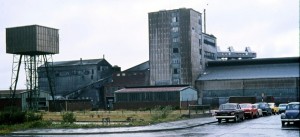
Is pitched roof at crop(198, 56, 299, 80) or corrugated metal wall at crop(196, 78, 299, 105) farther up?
pitched roof at crop(198, 56, 299, 80)

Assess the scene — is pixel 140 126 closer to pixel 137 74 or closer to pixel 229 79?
pixel 229 79

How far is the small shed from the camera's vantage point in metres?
79.2

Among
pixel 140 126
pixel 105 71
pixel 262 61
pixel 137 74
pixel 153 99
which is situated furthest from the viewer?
pixel 105 71

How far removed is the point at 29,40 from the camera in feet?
225

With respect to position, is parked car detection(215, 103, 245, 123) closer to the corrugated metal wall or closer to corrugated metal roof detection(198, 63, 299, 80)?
the corrugated metal wall

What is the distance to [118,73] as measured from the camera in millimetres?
99188

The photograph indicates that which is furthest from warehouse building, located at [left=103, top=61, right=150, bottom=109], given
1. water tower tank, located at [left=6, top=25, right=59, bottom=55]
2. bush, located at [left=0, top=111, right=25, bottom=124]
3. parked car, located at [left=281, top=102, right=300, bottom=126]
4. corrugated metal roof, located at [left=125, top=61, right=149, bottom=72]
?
parked car, located at [left=281, top=102, right=300, bottom=126]

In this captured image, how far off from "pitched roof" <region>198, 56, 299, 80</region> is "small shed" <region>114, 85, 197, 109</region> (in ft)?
27.7

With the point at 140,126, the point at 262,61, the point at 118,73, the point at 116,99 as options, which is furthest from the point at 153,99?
the point at 140,126

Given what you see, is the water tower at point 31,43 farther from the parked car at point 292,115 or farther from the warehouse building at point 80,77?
the parked car at point 292,115

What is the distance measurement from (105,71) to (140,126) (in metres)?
76.7

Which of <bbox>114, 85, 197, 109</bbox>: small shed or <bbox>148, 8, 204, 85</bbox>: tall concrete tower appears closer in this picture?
<bbox>114, 85, 197, 109</bbox>: small shed

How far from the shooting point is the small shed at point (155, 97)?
260 ft

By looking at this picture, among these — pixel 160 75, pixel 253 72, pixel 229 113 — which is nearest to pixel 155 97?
pixel 160 75
